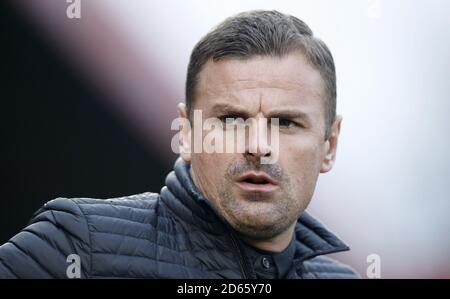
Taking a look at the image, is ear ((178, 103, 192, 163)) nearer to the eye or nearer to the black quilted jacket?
the black quilted jacket

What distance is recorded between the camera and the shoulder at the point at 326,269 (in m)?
2.22

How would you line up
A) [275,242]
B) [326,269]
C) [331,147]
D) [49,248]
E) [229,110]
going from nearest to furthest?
1. [49,248]
2. [229,110]
3. [275,242]
4. [331,147]
5. [326,269]

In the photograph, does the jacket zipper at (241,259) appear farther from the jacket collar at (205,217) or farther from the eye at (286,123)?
the eye at (286,123)

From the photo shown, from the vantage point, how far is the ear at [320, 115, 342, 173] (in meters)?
2.06

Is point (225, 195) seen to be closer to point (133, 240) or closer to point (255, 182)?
point (255, 182)

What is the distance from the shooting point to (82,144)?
8.68ft

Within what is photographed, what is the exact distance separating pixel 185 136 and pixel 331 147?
492 millimetres

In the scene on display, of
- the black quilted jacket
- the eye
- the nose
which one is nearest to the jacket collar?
the black quilted jacket

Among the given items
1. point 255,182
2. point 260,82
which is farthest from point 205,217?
point 260,82

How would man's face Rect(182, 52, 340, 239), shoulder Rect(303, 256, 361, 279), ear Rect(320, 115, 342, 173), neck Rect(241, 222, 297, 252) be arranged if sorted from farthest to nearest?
shoulder Rect(303, 256, 361, 279)
ear Rect(320, 115, 342, 173)
neck Rect(241, 222, 297, 252)
man's face Rect(182, 52, 340, 239)

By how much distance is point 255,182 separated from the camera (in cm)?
181

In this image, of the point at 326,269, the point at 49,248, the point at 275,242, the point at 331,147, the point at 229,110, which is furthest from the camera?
the point at 326,269
